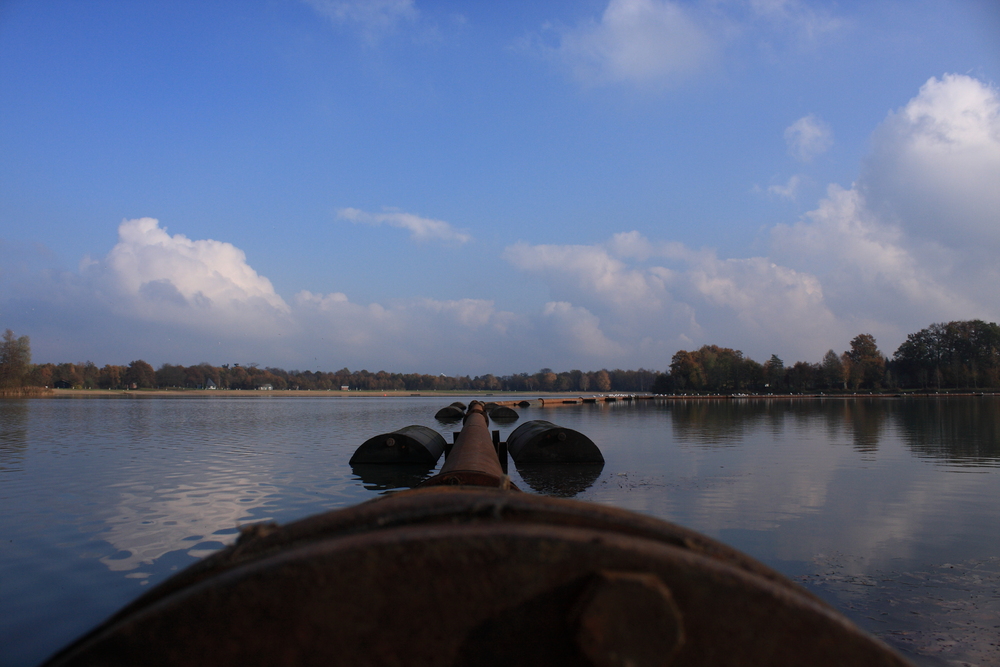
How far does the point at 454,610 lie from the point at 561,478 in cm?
1337

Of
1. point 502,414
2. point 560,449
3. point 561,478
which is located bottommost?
point 502,414

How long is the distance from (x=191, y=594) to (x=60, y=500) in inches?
522

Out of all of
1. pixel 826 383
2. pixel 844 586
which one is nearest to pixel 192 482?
pixel 844 586

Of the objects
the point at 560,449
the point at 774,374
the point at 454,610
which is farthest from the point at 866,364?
the point at 454,610

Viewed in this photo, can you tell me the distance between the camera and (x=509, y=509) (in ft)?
5.63

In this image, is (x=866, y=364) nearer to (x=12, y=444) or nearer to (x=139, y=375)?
(x=12, y=444)

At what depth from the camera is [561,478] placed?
565 inches

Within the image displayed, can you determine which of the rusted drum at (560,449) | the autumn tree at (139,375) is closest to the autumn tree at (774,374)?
the rusted drum at (560,449)

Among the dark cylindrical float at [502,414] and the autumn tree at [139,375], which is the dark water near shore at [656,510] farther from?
the autumn tree at [139,375]

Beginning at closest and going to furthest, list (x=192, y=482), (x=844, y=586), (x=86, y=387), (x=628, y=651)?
(x=628, y=651) < (x=844, y=586) < (x=192, y=482) < (x=86, y=387)

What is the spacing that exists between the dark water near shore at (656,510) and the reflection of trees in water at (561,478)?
0.13 metres

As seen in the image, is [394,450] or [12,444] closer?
[394,450]

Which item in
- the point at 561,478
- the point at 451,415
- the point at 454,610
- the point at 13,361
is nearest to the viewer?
the point at 454,610

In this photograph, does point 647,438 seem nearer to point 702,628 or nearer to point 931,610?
point 931,610
